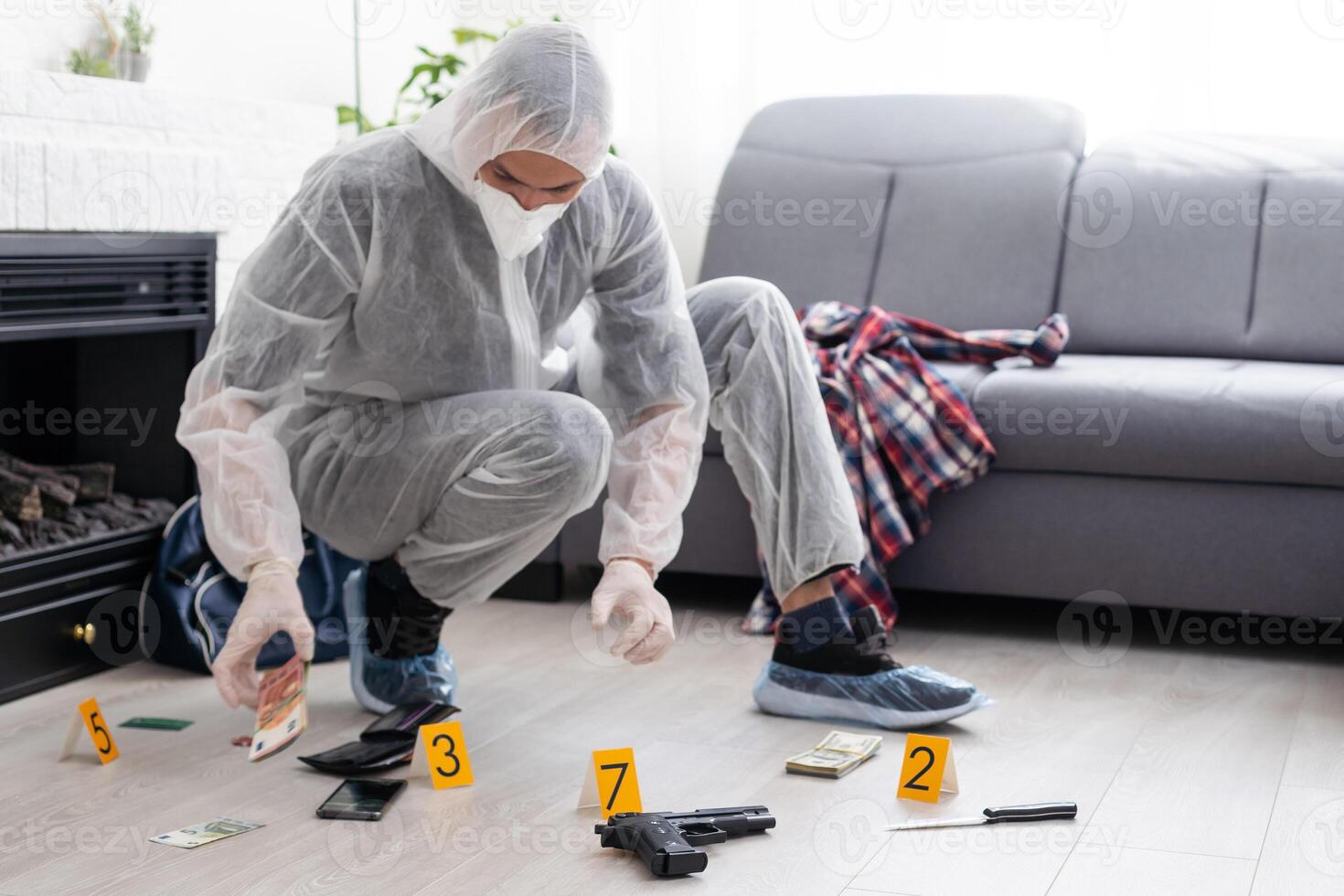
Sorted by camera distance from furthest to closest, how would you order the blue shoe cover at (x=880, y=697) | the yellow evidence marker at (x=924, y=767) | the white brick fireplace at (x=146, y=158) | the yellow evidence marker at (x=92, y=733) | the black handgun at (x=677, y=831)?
1. the white brick fireplace at (x=146, y=158)
2. the blue shoe cover at (x=880, y=697)
3. the yellow evidence marker at (x=92, y=733)
4. the yellow evidence marker at (x=924, y=767)
5. the black handgun at (x=677, y=831)

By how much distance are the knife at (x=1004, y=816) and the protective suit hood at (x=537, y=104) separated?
0.77 meters

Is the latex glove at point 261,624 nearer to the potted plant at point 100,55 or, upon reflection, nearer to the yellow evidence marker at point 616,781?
the yellow evidence marker at point 616,781

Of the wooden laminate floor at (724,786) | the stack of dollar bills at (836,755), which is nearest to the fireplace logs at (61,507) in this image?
the wooden laminate floor at (724,786)

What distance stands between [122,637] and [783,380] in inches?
41.7

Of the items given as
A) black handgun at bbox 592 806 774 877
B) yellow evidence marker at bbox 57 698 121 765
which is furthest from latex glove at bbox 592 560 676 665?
yellow evidence marker at bbox 57 698 121 765

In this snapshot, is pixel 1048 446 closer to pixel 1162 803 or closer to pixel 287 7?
pixel 1162 803

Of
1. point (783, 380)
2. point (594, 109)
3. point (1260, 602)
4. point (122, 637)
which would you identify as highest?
point (594, 109)

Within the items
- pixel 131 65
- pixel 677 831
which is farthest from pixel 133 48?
pixel 677 831

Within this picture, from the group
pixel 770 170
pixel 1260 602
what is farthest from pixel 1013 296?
pixel 1260 602

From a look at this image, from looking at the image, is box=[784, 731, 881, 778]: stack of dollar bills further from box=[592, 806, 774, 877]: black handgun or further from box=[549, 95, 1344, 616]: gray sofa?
box=[549, 95, 1344, 616]: gray sofa

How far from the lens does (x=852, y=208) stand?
301 centimetres

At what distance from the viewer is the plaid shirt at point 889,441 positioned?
231 centimetres

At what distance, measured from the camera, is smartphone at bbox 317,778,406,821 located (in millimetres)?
1534

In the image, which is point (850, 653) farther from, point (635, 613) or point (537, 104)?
point (537, 104)
